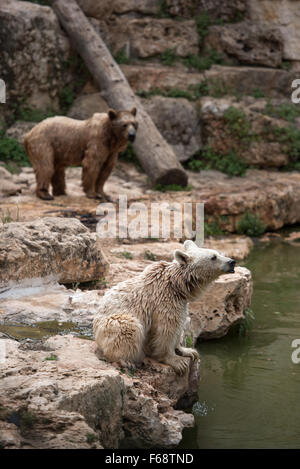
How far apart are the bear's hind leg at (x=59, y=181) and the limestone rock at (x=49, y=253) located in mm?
4483

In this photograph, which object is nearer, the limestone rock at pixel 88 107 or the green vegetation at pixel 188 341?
the green vegetation at pixel 188 341

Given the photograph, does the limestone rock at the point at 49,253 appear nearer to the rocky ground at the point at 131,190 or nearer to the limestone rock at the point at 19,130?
the rocky ground at the point at 131,190

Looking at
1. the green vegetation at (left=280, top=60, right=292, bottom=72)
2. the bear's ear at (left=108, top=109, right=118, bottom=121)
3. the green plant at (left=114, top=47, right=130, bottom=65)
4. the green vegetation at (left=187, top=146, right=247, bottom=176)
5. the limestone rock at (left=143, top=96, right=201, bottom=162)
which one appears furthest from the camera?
the green vegetation at (left=280, top=60, right=292, bottom=72)

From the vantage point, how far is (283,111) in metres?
14.5

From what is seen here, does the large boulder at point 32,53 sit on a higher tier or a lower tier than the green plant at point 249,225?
higher

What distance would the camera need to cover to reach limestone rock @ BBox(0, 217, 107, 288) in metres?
5.53

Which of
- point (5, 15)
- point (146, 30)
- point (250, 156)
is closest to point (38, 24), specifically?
point (5, 15)

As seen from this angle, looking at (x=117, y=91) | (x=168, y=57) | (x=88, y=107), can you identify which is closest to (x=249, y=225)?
(x=117, y=91)

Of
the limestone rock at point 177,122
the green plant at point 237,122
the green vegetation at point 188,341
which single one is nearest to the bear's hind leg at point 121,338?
the green vegetation at point 188,341

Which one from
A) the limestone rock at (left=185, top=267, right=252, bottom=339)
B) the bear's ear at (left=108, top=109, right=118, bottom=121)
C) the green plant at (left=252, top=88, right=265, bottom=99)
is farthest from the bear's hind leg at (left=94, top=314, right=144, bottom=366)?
the green plant at (left=252, top=88, right=265, bottom=99)

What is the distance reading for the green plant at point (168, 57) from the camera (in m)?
15.3

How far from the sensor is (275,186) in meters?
12.1

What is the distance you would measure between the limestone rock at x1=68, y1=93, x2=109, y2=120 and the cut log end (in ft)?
10.4

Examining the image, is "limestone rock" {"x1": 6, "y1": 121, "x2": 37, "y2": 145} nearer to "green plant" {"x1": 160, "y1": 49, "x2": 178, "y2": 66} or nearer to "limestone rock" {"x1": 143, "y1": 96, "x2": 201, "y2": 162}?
"limestone rock" {"x1": 143, "y1": 96, "x2": 201, "y2": 162}
